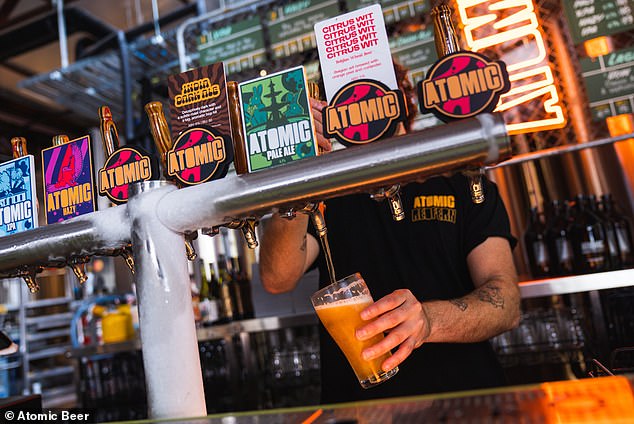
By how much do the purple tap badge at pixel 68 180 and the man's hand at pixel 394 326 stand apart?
17.5 inches

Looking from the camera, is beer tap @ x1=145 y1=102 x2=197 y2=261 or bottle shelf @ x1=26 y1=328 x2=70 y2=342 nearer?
beer tap @ x1=145 y1=102 x2=197 y2=261

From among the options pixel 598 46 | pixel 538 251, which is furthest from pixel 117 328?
pixel 598 46

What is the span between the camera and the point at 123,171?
2.47 ft

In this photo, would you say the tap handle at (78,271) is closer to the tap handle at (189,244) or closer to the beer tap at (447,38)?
the tap handle at (189,244)

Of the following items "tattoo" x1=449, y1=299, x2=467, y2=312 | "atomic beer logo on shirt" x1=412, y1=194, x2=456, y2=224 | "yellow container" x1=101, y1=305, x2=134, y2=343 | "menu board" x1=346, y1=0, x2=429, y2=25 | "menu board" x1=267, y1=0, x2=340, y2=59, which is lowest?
"tattoo" x1=449, y1=299, x2=467, y2=312

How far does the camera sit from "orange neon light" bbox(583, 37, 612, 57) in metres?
2.81

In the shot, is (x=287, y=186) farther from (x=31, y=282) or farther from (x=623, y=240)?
(x=623, y=240)

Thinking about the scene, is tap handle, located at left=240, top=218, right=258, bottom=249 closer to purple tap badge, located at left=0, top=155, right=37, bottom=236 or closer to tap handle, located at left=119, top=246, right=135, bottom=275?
tap handle, located at left=119, top=246, right=135, bottom=275

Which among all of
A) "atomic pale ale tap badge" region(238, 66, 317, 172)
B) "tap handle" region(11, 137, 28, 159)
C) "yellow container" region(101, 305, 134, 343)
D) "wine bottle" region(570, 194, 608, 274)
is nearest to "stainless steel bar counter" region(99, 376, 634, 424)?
"atomic pale ale tap badge" region(238, 66, 317, 172)

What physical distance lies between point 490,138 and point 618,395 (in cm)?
29

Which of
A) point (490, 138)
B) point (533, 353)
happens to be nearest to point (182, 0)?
point (533, 353)

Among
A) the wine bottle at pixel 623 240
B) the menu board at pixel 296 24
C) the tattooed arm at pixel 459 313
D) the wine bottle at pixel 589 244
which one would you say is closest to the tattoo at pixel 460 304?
the tattooed arm at pixel 459 313

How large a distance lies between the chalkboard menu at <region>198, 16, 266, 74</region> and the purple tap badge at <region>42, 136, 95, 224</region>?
2790 mm

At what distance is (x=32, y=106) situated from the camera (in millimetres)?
6445
